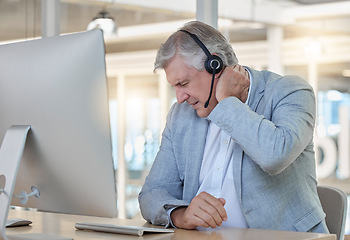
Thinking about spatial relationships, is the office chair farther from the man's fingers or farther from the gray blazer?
the man's fingers

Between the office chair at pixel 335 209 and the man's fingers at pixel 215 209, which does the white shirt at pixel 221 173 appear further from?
the office chair at pixel 335 209

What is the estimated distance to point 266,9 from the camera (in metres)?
3.63

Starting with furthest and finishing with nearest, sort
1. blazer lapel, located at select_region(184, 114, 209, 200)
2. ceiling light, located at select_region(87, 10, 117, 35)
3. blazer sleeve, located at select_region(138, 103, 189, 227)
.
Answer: ceiling light, located at select_region(87, 10, 117, 35), blazer lapel, located at select_region(184, 114, 209, 200), blazer sleeve, located at select_region(138, 103, 189, 227)

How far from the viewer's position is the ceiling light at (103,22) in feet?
16.8

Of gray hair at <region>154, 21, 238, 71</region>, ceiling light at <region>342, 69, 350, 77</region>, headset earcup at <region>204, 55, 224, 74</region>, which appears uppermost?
gray hair at <region>154, 21, 238, 71</region>

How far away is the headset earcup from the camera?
189cm

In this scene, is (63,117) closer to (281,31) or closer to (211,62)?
(211,62)

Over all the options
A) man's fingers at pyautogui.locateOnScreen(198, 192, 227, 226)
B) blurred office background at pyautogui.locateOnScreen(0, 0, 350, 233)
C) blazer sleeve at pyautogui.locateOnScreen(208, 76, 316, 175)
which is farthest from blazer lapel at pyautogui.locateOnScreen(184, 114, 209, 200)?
blurred office background at pyautogui.locateOnScreen(0, 0, 350, 233)

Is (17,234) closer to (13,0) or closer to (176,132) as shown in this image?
(176,132)

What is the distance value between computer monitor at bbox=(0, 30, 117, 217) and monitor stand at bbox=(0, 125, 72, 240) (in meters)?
0.03

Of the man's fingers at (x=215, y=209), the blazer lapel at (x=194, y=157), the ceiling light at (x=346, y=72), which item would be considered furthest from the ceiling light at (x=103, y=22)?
the man's fingers at (x=215, y=209)

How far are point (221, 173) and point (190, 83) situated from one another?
0.31m

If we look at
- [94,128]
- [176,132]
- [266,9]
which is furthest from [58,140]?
[266,9]

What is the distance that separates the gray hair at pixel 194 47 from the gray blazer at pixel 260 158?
16 centimetres
